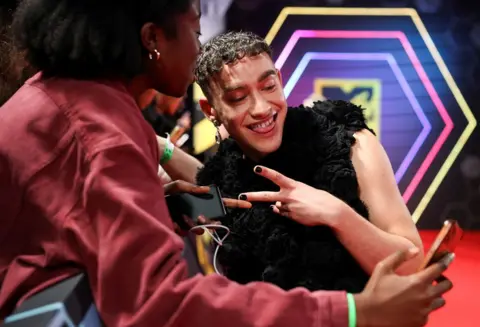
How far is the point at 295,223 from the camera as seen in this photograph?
4.61ft

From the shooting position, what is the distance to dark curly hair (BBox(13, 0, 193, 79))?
0.90 metres

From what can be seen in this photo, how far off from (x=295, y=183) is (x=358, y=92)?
280 cm

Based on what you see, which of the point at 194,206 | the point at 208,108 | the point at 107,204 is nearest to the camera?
the point at 107,204

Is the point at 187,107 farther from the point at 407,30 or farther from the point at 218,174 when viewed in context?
the point at 218,174

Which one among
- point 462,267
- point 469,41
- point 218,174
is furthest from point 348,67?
point 218,174

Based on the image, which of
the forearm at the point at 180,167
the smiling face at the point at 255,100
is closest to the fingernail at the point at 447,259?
the smiling face at the point at 255,100

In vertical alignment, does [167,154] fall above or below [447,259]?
below

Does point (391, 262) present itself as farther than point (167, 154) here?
No

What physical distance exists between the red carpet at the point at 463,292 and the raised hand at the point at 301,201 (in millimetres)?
1347

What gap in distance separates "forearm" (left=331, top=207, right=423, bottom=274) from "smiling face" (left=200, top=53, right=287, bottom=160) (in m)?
0.27

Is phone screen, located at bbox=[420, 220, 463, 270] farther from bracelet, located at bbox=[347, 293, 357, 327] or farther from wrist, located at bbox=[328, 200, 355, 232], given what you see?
wrist, located at bbox=[328, 200, 355, 232]

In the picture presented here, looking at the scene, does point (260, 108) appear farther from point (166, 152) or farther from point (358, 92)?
point (358, 92)

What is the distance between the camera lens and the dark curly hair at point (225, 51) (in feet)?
4.85

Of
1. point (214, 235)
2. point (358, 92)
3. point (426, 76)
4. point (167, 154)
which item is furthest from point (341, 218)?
point (426, 76)
